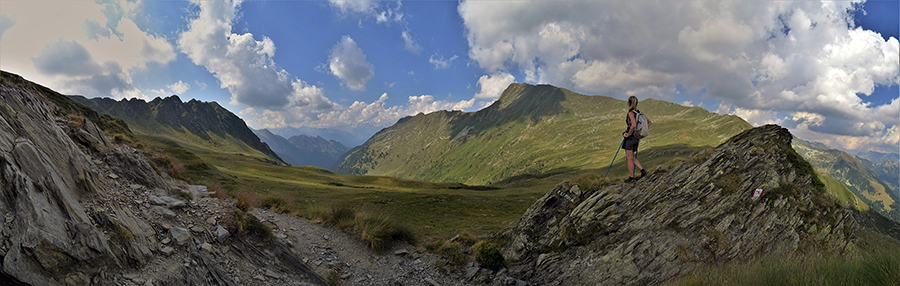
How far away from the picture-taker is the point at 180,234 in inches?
391

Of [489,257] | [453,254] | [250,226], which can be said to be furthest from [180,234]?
[489,257]

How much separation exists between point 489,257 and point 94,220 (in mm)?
14918

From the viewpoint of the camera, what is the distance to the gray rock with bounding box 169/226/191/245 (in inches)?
381

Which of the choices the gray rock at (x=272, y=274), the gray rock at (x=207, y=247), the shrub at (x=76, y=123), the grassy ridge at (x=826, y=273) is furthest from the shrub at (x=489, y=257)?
the shrub at (x=76, y=123)

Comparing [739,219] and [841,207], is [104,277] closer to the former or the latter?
[739,219]

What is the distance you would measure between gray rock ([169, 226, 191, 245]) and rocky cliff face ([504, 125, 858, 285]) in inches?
537

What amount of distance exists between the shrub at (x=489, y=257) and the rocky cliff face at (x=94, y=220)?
321 inches

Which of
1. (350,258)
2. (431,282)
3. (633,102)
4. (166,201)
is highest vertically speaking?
(633,102)

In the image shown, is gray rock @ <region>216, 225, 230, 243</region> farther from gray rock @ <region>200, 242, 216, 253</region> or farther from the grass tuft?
the grass tuft

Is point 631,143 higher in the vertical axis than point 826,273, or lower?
higher

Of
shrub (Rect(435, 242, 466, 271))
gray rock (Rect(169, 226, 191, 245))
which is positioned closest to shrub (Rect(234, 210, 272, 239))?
gray rock (Rect(169, 226, 191, 245))

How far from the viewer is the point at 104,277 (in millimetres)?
7207

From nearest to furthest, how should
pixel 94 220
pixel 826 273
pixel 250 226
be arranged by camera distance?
pixel 826 273
pixel 94 220
pixel 250 226

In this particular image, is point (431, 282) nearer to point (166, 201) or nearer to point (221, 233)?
point (221, 233)
